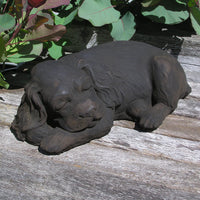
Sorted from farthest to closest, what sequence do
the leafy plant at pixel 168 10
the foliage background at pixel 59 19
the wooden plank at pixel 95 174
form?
the leafy plant at pixel 168 10 < the foliage background at pixel 59 19 < the wooden plank at pixel 95 174

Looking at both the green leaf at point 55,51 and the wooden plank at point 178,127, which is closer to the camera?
the wooden plank at point 178,127

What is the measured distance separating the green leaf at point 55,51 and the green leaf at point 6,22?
0.53 metres

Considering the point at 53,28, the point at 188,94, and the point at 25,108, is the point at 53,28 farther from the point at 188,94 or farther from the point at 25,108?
the point at 188,94

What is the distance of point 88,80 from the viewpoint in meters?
1.68

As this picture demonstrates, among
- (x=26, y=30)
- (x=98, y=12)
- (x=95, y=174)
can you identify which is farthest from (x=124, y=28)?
(x=95, y=174)

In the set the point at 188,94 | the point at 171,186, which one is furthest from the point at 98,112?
Result: the point at 188,94

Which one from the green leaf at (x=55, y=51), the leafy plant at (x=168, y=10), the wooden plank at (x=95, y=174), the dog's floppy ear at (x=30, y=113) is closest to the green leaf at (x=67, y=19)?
the green leaf at (x=55, y=51)

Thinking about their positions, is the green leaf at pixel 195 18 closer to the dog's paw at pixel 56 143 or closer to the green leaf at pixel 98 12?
the green leaf at pixel 98 12

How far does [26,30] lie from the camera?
6.72 feet

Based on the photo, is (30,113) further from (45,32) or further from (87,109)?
A: (45,32)

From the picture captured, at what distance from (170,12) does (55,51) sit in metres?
0.92

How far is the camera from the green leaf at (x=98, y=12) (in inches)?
88.3

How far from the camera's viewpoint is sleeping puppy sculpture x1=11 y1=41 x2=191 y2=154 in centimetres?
163

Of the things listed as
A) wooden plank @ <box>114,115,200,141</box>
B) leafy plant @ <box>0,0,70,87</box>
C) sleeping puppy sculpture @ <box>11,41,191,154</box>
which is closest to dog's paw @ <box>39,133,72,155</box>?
sleeping puppy sculpture @ <box>11,41,191,154</box>
